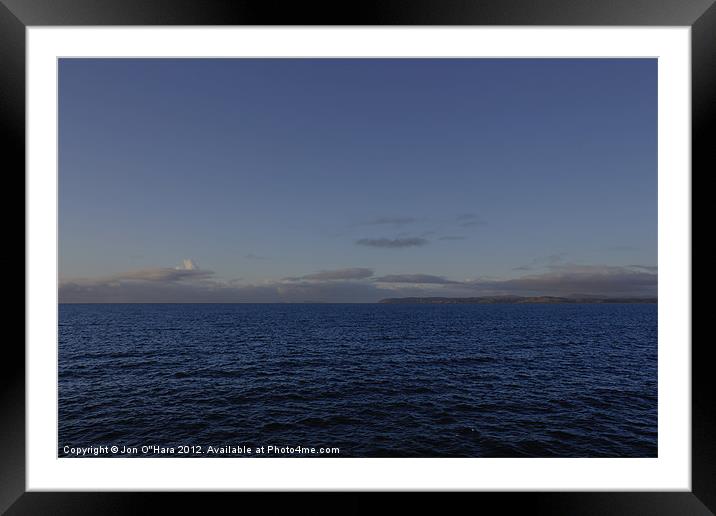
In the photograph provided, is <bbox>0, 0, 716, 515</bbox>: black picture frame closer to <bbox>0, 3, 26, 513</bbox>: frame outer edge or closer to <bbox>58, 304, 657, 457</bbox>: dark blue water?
<bbox>0, 3, 26, 513</bbox>: frame outer edge

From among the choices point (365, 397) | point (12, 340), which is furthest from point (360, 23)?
point (365, 397)

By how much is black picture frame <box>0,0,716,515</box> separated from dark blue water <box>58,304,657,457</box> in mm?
786

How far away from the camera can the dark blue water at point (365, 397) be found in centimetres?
556

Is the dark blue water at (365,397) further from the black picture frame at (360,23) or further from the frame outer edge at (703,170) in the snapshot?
the frame outer edge at (703,170)

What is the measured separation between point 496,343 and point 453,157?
16554 millimetres

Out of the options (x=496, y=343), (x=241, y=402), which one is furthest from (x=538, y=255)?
(x=241, y=402)

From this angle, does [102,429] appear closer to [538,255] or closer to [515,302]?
[538,255]

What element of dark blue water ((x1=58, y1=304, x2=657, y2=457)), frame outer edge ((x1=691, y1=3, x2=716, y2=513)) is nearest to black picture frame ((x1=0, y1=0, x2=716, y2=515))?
frame outer edge ((x1=691, y1=3, x2=716, y2=513))

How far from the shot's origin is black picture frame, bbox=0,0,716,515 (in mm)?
1159

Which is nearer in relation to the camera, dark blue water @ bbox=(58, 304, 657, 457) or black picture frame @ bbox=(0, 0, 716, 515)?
black picture frame @ bbox=(0, 0, 716, 515)

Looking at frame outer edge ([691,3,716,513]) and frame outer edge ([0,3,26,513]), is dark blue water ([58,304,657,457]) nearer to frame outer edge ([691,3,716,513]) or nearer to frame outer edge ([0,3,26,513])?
frame outer edge ([0,3,26,513])

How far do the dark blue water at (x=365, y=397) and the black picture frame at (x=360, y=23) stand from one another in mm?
786

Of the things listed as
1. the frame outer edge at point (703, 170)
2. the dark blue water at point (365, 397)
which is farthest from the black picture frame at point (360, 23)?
the dark blue water at point (365, 397)

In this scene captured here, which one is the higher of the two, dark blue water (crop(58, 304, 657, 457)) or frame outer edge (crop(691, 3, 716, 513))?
frame outer edge (crop(691, 3, 716, 513))
